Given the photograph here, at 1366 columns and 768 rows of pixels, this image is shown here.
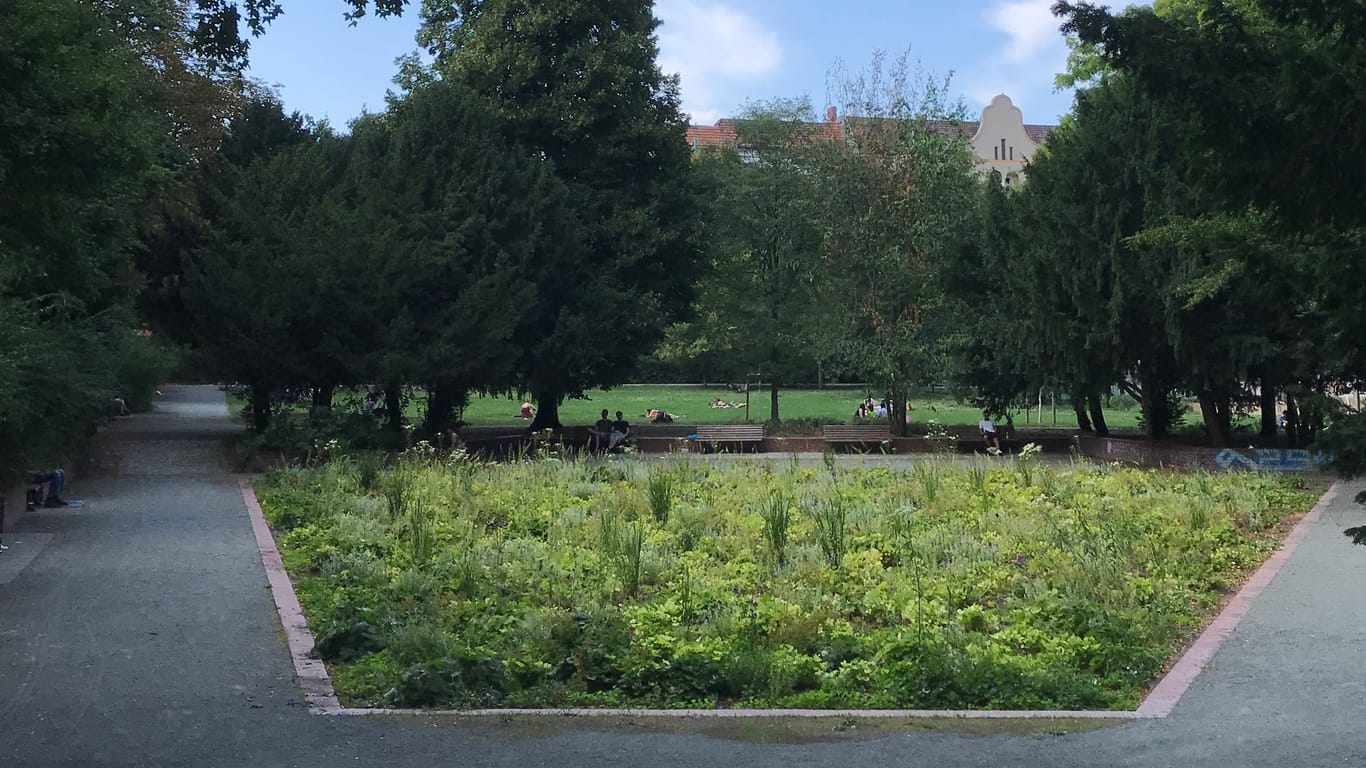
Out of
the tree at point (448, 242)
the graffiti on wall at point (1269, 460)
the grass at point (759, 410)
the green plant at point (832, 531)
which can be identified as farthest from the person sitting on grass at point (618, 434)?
the green plant at point (832, 531)

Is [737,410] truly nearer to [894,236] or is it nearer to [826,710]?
[894,236]

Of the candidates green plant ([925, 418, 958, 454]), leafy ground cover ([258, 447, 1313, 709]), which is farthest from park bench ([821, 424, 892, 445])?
leafy ground cover ([258, 447, 1313, 709])

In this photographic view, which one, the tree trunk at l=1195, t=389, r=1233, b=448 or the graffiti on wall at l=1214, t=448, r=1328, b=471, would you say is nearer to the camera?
the graffiti on wall at l=1214, t=448, r=1328, b=471

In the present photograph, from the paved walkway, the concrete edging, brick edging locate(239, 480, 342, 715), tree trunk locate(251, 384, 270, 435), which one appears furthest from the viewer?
tree trunk locate(251, 384, 270, 435)

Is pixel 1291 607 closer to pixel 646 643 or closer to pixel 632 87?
pixel 646 643

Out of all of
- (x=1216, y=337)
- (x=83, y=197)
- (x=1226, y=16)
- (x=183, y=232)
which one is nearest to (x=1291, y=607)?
(x=1226, y=16)

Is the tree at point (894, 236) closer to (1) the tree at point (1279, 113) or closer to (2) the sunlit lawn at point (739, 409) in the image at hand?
(2) the sunlit lawn at point (739, 409)

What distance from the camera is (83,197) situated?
10.2 metres

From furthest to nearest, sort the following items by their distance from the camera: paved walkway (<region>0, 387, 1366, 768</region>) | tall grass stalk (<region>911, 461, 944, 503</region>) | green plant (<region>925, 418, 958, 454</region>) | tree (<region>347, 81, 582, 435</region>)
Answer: tree (<region>347, 81, 582, 435</region>), green plant (<region>925, 418, 958, 454</region>), tall grass stalk (<region>911, 461, 944, 503</region>), paved walkway (<region>0, 387, 1366, 768</region>)

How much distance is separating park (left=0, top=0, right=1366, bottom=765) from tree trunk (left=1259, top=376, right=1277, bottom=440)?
44 cm

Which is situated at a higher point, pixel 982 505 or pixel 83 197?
pixel 83 197

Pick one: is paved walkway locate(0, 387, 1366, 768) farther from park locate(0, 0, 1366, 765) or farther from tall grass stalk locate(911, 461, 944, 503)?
tall grass stalk locate(911, 461, 944, 503)

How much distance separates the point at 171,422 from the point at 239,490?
17078 mm

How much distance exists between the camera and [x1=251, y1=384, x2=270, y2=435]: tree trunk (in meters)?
28.7
